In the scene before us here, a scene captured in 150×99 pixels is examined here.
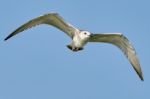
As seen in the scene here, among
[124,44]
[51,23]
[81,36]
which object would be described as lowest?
[81,36]

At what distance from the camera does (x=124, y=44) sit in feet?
178

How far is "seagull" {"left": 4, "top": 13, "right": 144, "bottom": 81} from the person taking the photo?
52844 millimetres

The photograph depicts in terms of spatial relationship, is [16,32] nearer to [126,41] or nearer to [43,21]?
[43,21]

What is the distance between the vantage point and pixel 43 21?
176ft

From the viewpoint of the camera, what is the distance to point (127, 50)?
54.2 meters

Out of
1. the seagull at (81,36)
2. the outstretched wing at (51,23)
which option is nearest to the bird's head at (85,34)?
the seagull at (81,36)

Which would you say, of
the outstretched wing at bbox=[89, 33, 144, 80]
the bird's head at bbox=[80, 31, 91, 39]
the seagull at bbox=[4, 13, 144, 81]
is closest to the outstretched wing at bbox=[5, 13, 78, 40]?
the seagull at bbox=[4, 13, 144, 81]

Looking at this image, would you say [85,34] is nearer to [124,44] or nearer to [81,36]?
[81,36]

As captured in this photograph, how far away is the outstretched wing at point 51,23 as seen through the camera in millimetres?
53281

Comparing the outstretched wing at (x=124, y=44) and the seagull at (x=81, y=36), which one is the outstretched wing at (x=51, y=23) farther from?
the outstretched wing at (x=124, y=44)

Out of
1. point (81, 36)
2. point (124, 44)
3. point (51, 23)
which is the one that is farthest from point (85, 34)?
point (124, 44)

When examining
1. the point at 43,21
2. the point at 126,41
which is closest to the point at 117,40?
the point at 126,41

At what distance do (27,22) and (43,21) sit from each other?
89cm

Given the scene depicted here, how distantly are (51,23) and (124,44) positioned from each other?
3.80m
